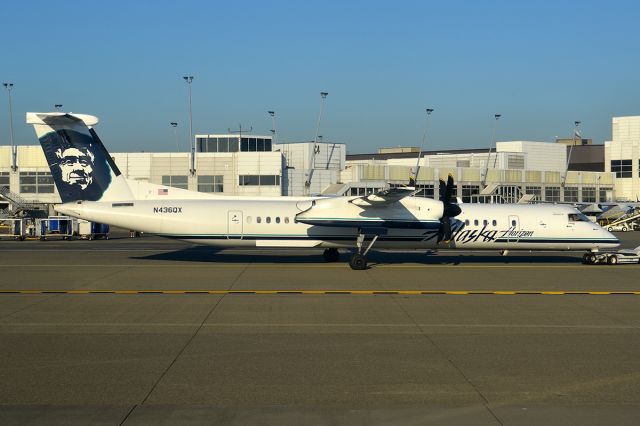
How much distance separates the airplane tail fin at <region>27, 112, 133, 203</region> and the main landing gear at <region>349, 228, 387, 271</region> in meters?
9.67

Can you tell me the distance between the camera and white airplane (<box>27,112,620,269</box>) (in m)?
28.2

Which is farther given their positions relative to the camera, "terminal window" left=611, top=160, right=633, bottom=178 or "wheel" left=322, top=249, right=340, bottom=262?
"terminal window" left=611, top=160, right=633, bottom=178

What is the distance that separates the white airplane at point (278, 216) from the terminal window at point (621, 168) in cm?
7351

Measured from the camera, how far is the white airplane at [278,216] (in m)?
28.2

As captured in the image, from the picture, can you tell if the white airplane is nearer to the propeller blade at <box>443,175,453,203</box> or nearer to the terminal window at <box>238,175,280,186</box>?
the propeller blade at <box>443,175,453,203</box>

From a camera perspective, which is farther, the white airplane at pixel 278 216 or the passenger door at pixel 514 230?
the passenger door at pixel 514 230

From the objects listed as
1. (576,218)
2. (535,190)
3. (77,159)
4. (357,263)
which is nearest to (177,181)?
(77,159)

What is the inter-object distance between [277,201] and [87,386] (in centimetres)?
2035

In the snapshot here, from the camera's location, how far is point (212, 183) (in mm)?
67375

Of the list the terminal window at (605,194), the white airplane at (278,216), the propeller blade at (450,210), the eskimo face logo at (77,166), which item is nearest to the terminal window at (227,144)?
the white airplane at (278,216)

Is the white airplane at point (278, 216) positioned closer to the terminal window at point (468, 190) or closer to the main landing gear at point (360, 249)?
the main landing gear at point (360, 249)

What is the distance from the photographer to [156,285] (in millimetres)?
22094

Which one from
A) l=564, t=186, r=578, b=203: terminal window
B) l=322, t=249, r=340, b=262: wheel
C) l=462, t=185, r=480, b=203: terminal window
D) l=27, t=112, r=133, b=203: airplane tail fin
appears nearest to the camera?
l=27, t=112, r=133, b=203: airplane tail fin

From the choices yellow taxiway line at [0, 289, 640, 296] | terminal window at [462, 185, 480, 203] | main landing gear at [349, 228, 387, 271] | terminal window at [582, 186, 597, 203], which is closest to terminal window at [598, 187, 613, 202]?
terminal window at [582, 186, 597, 203]
